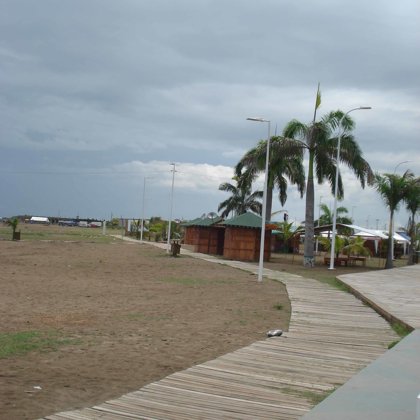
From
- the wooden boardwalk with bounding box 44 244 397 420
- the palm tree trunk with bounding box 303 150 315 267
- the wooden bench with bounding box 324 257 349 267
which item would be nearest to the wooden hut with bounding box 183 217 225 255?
the wooden bench with bounding box 324 257 349 267

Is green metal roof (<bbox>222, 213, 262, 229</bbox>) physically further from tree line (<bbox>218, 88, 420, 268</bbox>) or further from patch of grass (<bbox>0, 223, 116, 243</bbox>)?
patch of grass (<bbox>0, 223, 116, 243</bbox>)

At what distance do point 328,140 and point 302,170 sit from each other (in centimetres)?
872

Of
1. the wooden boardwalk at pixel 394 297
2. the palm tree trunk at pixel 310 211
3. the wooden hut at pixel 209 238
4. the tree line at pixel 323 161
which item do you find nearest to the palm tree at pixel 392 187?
the tree line at pixel 323 161

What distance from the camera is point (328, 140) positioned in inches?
1267

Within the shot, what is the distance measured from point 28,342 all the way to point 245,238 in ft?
89.3

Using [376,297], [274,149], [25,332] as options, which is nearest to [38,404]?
[25,332]

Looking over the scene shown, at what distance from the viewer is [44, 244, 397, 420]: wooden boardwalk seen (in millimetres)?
5453

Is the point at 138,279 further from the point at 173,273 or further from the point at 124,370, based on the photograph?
the point at 124,370

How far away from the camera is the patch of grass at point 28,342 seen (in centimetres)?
813

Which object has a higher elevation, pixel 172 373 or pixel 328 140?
pixel 328 140

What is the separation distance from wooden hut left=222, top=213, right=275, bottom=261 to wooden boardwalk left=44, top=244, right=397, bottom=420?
2393 cm

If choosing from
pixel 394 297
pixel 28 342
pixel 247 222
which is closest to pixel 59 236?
pixel 247 222

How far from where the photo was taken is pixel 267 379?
676 cm

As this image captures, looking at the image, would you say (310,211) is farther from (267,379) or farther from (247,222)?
(267,379)
